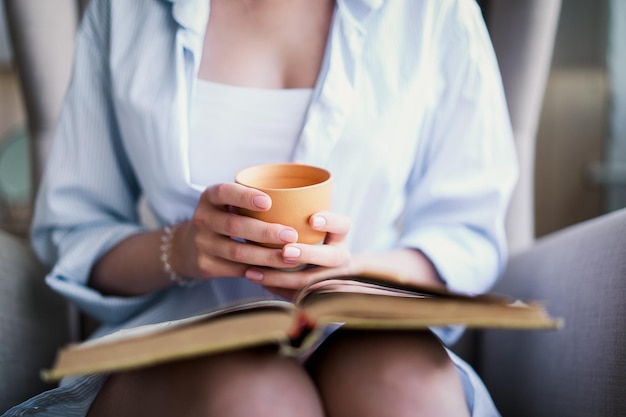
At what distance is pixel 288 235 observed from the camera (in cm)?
52

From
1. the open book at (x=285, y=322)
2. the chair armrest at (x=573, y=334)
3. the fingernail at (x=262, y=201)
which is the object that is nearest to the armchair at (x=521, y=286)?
the chair armrest at (x=573, y=334)

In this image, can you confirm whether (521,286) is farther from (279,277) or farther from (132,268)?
(132,268)

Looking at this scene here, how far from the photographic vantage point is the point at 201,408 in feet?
1.48

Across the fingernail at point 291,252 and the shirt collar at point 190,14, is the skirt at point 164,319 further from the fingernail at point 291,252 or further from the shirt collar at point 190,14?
the shirt collar at point 190,14

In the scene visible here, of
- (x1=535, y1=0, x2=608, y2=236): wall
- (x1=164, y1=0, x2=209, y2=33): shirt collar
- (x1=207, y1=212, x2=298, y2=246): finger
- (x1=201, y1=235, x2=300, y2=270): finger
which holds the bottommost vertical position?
(x1=535, y1=0, x2=608, y2=236): wall

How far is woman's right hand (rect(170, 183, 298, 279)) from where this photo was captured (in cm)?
52

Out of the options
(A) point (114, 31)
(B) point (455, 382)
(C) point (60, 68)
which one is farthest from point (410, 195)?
(C) point (60, 68)

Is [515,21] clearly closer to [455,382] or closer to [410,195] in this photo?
[410,195]

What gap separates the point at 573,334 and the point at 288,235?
0.35 m

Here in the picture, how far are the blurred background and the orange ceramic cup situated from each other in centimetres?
116

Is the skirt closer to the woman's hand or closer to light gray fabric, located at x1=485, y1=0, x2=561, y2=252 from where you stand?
the woman's hand

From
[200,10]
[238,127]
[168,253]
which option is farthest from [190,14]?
[168,253]

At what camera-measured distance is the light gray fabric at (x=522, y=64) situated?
0.87 meters

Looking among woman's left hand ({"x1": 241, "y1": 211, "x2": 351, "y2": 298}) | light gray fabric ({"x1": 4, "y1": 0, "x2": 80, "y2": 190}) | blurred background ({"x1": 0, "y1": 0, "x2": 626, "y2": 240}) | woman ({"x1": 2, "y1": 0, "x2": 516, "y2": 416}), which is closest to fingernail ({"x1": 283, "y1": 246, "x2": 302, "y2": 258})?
woman's left hand ({"x1": 241, "y1": 211, "x2": 351, "y2": 298})
